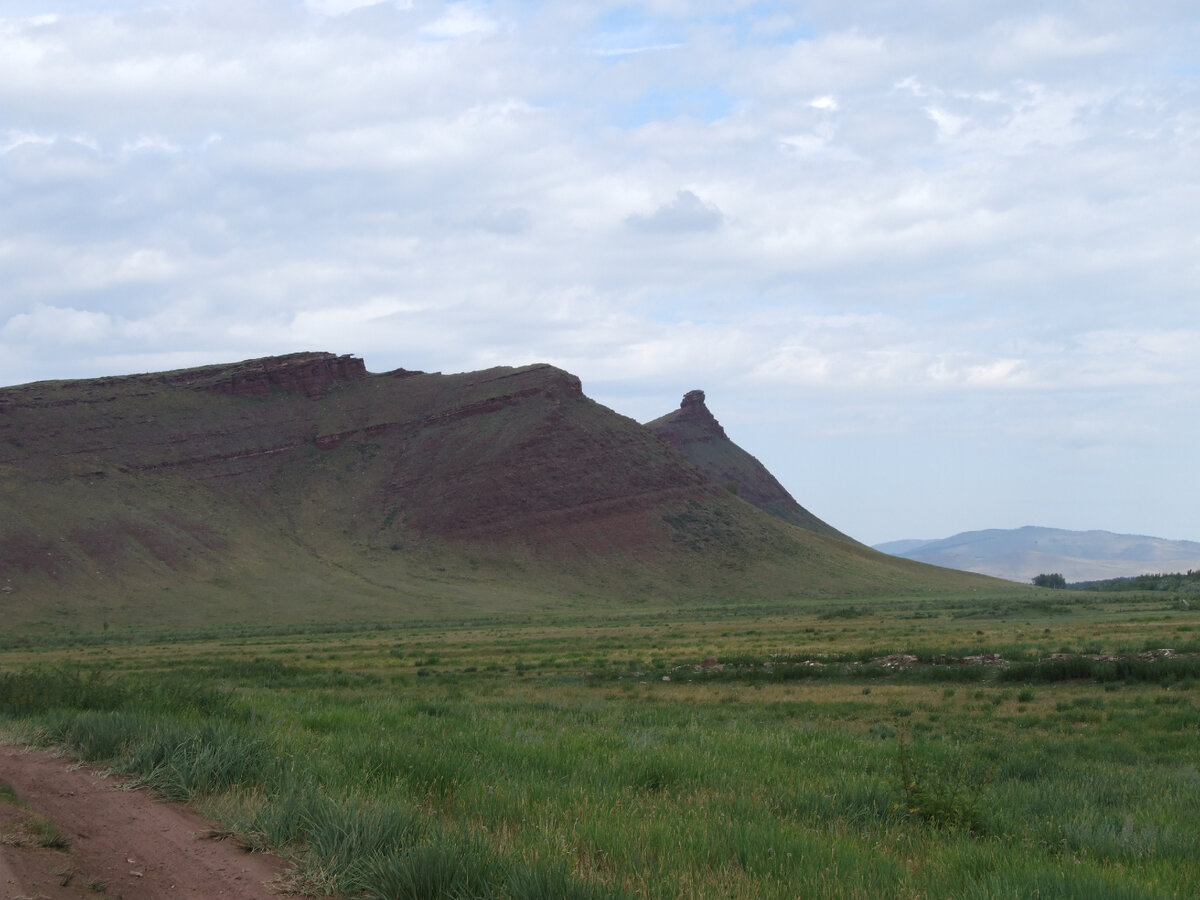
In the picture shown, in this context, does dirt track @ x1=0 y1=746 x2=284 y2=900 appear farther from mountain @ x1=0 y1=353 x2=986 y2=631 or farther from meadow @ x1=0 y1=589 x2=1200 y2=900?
mountain @ x1=0 y1=353 x2=986 y2=631

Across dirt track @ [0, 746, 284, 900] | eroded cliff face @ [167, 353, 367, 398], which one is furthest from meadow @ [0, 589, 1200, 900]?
eroded cliff face @ [167, 353, 367, 398]

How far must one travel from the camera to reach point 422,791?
8938mm

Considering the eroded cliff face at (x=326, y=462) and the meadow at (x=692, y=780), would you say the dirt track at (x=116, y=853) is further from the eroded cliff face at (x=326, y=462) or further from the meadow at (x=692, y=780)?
the eroded cliff face at (x=326, y=462)

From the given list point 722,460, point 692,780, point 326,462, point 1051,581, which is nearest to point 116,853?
point 692,780

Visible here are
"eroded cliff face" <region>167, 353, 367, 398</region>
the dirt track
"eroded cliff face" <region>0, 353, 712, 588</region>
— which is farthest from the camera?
"eroded cliff face" <region>167, 353, 367, 398</region>

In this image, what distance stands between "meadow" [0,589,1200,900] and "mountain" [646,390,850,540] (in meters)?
154

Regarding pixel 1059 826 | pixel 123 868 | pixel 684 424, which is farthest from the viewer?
pixel 684 424

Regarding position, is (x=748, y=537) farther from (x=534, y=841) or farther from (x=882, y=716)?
(x=534, y=841)

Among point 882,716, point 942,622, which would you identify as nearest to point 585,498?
point 942,622

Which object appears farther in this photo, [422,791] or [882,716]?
[882,716]

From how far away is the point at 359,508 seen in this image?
114 meters

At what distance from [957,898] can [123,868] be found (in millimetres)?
5322

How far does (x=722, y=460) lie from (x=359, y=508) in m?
87.6

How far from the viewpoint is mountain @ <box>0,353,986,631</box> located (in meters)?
88.2
